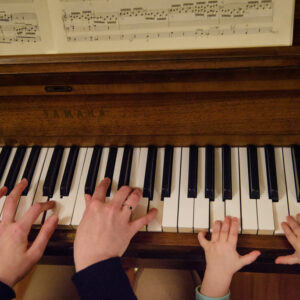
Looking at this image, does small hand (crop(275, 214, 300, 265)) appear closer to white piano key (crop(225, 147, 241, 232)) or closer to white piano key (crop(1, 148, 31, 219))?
white piano key (crop(225, 147, 241, 232))

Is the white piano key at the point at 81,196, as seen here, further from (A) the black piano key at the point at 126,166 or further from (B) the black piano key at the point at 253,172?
(B) the black piano key at the point at 253,172

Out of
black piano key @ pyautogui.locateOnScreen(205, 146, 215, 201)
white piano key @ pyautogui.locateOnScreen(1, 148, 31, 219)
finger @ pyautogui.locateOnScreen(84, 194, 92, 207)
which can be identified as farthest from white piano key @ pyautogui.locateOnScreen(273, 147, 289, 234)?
white piano key @ pyautogui.locateOnScreen(1, 148, 31, 219)

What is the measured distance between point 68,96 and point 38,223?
0.52 m

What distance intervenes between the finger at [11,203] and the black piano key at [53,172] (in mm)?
99

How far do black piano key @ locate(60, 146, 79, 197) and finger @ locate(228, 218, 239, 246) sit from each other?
668 millimetres

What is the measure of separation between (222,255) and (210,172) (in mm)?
323

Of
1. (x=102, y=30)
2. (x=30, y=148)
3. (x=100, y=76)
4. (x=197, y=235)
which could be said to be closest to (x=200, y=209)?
(x=197, y=235)

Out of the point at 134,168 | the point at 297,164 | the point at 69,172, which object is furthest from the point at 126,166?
the point at 297,164

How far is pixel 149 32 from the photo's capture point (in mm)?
1127

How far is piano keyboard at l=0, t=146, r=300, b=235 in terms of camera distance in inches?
48.6

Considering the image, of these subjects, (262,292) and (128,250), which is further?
(262,292)

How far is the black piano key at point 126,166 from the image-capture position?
1361 millimetres

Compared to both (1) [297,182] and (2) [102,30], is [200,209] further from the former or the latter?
(2) [102,30]

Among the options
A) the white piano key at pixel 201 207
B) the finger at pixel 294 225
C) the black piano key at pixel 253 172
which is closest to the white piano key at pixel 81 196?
the white piano key at pixel 201 207
